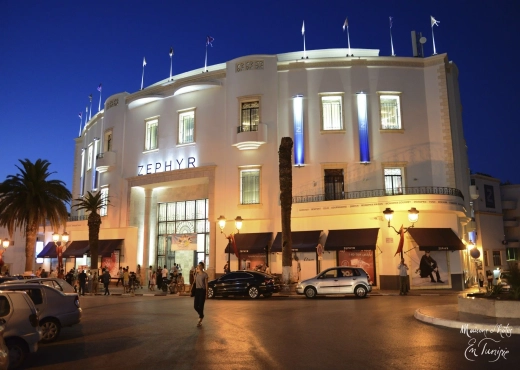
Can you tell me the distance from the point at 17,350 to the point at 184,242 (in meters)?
27.3

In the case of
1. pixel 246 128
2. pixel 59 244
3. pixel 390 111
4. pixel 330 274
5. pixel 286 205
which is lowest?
pixel 330 274

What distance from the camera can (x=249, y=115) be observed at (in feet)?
110

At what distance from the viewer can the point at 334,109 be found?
106ft

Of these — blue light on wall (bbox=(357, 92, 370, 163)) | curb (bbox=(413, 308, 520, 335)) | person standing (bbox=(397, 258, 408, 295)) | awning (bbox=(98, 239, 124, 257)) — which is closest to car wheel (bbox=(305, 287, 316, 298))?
person standing (bbox=(397, 258, 408, 295))

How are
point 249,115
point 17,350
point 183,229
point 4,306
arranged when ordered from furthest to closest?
point 183,229
point 249,115
point 4,306
point 17,350

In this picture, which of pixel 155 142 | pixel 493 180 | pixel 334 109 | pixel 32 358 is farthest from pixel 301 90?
pixel 493 180

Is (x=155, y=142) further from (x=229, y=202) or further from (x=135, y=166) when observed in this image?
(x=229, y=202)

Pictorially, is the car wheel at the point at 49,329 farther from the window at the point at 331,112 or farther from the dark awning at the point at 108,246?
the dark awning at the point at 108,246

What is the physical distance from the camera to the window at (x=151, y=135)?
3791cm

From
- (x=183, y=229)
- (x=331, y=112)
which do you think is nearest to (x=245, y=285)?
(x=331, y=112)

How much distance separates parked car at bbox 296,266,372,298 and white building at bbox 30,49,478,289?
5008mm

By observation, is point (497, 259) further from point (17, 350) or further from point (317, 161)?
point (17, 350)

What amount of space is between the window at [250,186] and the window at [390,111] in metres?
9.23

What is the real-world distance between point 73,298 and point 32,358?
3.01m
